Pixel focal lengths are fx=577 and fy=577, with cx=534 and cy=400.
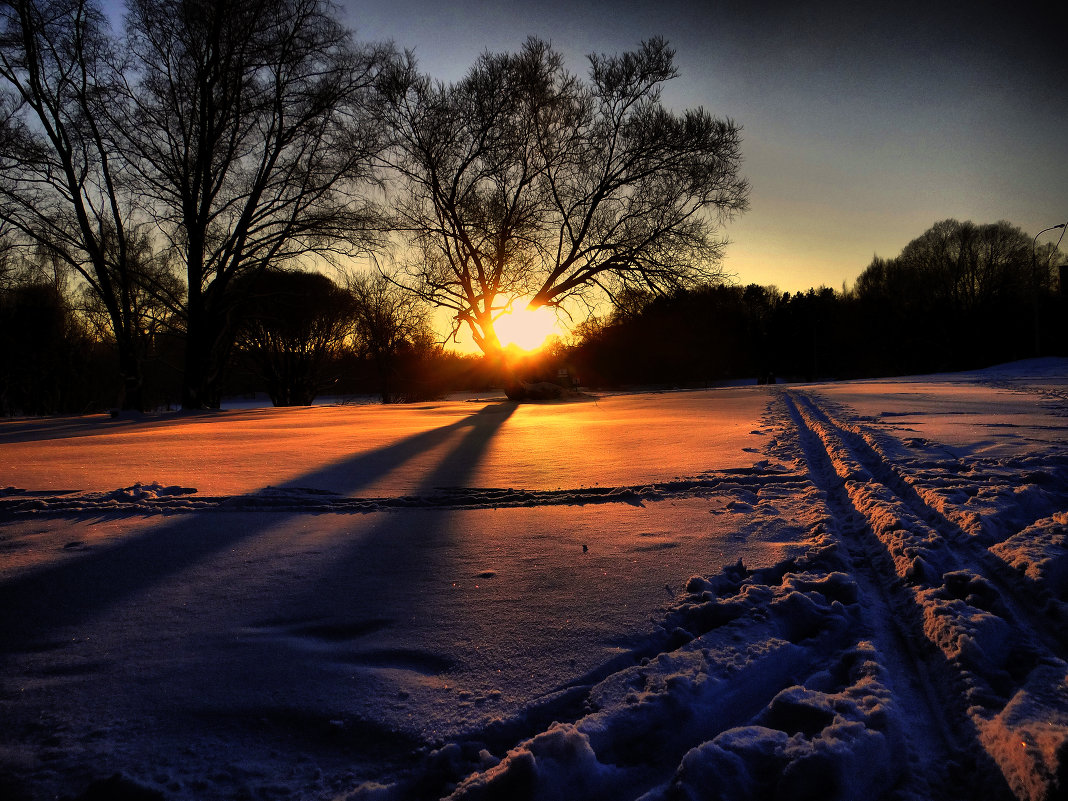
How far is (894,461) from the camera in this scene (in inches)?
167

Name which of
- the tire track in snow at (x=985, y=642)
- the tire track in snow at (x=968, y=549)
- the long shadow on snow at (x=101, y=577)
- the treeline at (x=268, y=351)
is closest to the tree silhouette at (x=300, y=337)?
the treeline at (x=268, y=351)

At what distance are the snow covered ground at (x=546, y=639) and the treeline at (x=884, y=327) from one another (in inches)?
1331

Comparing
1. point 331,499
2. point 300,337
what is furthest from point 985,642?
point 300,337

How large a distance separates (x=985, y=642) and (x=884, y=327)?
51012 millimetres

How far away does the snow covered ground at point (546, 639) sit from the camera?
1.24m

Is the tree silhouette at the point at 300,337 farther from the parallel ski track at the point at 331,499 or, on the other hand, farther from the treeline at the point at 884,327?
the parallel ski track at the point at 331,499

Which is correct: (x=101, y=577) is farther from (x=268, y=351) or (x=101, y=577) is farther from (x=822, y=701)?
(x=268, y=351)

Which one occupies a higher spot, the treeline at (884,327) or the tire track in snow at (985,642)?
the treeline at (884,327)

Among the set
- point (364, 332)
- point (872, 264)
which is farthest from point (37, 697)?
point (872, 264)

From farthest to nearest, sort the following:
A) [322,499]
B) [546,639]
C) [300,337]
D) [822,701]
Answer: [300,337] → [322,499] → [546,639] → [822,701]

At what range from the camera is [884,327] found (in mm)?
45062

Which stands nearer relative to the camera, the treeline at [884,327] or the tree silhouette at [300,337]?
the tree silhouette at [300,337]

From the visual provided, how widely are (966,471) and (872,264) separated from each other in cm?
5465

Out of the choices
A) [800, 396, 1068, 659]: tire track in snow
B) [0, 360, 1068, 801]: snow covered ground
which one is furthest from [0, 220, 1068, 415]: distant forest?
[0, 360, 1068, 801]: snow covered ground
